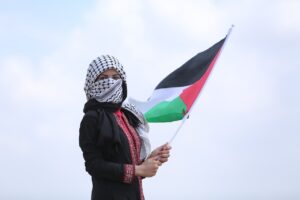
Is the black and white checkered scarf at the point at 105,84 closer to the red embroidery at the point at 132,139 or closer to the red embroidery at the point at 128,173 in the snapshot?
the red embroidery at the point at 132,139

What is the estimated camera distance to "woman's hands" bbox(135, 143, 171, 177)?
12.1ft

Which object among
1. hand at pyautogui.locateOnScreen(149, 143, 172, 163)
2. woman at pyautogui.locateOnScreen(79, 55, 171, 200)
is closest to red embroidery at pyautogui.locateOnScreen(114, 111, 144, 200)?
woman at pyautogui.locateOnScreen(79, 55, 171, 200)

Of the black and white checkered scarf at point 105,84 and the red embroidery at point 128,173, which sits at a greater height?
the black and white checkered scarf at point 105,84

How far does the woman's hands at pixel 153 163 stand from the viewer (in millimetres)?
3678

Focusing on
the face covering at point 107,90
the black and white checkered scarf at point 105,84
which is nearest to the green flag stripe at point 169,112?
the black and white checkered scarf at point 105,84

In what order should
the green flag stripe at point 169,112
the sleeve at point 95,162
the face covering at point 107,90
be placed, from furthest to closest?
the green flag stripe at point 169,112 → the face covering at point 107,90 → the sleeve at point 95,162

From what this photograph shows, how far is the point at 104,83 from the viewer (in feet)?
12.3

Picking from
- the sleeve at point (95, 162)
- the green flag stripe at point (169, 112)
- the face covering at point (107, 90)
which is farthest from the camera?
the green flag stripe at point (169, 112)

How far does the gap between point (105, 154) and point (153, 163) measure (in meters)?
0.36

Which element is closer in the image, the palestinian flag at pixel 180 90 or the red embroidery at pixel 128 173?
Result: the red embroidery at pixel 128 173

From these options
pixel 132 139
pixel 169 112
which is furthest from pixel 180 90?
pixel 132 139

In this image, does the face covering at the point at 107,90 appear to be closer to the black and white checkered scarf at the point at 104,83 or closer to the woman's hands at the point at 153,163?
the black and white checkered scarf at the point at 104,83

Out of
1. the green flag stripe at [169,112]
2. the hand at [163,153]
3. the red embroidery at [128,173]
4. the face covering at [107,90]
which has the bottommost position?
the red embroidery at [128,173]

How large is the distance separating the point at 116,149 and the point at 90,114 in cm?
32
